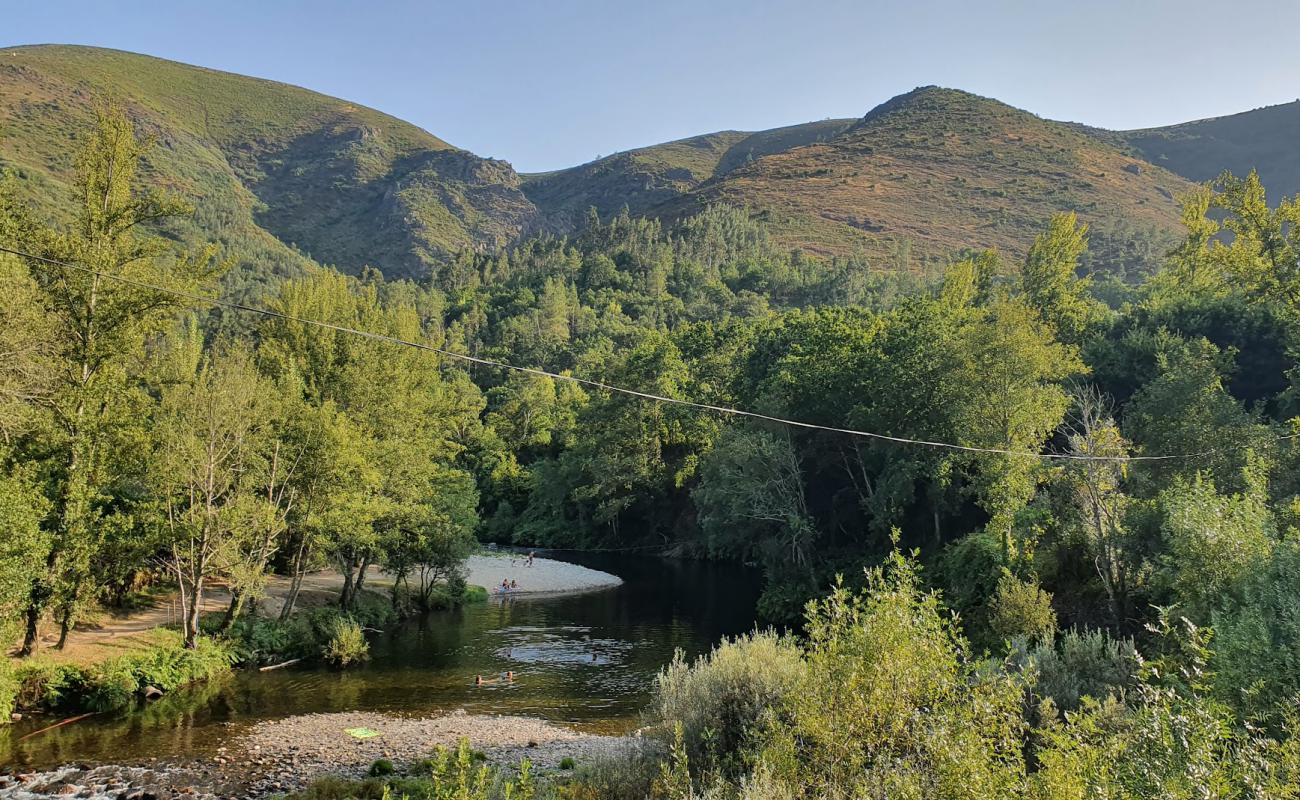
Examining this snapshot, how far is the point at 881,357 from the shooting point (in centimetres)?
3869

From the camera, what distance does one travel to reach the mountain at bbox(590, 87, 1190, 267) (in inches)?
5974

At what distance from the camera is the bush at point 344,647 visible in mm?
26422

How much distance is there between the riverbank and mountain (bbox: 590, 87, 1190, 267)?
129847mm

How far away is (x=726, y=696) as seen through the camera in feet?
37.1

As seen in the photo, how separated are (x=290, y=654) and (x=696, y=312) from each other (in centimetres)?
9750

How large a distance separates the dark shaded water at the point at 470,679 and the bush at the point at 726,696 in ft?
33.7

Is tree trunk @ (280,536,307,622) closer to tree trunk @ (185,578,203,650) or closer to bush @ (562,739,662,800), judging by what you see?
tree trunk @ (185,578,203,650)

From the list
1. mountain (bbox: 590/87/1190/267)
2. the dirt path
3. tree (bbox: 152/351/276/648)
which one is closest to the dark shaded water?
the dirt path

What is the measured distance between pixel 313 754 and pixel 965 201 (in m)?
185

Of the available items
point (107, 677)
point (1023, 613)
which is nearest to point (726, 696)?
point (1023, 613)

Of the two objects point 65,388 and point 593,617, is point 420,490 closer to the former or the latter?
point 593,617

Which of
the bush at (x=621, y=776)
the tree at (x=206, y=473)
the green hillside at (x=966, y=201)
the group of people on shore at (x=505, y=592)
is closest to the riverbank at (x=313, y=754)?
the bush at (x=621, y=776)

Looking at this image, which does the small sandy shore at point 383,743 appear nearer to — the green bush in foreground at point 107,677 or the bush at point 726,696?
the bush at point 726,696

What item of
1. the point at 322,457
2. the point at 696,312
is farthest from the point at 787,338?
the point at 696,312
